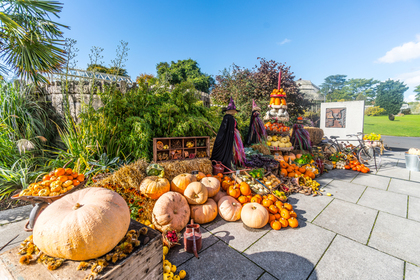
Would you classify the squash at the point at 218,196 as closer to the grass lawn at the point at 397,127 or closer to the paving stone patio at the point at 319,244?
the paving stone patio at the point at 319,244

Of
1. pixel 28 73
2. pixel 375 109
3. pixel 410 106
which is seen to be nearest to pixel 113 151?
pixel 28 73

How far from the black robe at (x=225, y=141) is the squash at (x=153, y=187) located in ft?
5.67

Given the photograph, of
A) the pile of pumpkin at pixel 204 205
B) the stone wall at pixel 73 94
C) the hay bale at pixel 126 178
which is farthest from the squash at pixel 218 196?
the stone wall at pixel 73 94

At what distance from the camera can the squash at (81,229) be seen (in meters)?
1.18

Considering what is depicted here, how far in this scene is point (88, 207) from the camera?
1.33m

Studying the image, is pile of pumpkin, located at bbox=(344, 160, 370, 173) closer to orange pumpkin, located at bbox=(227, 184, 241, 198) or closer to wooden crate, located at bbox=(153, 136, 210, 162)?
orange pumpkin, located at bbox=(227, 184, 241, 198)

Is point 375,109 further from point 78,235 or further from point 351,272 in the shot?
point 78,235

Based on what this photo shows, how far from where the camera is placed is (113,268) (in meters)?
1.19

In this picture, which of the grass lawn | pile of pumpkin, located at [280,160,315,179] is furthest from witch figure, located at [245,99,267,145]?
the grass lawn

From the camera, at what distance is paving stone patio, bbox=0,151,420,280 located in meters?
2.00

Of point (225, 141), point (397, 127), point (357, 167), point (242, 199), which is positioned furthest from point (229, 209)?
point (397, 127)

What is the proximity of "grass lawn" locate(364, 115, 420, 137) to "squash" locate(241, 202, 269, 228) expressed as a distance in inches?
821

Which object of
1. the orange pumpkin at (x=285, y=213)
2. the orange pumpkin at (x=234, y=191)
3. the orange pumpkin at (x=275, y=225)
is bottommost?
the orange pumpkin at (x=275, y=225)

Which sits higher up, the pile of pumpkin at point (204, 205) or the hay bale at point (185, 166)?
the hay bale at point (185, 166)
